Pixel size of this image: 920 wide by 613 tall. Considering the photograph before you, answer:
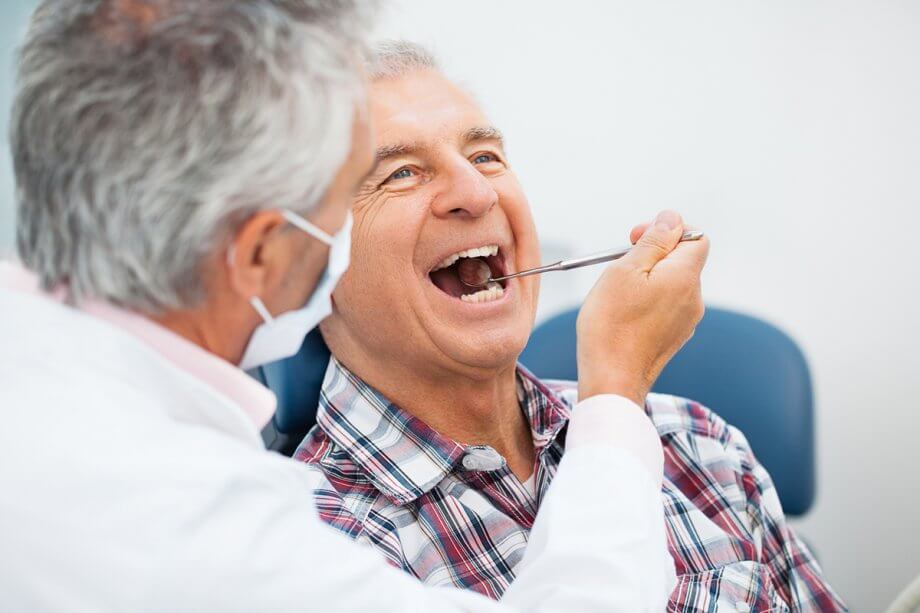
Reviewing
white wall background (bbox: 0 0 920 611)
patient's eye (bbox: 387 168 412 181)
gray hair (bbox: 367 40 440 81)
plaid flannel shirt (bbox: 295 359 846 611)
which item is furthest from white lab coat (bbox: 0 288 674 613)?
white wall background (bbox: 0 0 920 611)

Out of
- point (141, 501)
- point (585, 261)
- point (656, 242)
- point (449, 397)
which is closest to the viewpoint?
point (141, 501)

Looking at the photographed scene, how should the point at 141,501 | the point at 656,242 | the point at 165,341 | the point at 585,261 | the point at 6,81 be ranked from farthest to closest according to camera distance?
the point at 6,81, the point at 585,261, the point at 656,242, the point at 165,341, the point at 141,501

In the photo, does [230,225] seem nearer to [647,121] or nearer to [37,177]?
[37,177]

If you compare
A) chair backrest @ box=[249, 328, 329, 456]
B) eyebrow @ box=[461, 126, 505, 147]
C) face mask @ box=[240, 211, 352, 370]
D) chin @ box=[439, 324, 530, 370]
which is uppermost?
eyebrow @ box=[461, 126, 505, 147]

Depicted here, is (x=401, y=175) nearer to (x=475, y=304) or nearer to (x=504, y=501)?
(x=475, y=304)

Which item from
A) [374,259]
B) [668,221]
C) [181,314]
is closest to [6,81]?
[374,259]

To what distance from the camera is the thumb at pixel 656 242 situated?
3.47 ft

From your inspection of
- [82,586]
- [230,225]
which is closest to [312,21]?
[230,225]

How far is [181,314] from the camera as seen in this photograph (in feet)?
2.52

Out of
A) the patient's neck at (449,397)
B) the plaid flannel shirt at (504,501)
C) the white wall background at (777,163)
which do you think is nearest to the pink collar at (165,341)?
the plaid flannel shirt at (504,501)

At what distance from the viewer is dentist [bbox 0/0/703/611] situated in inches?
24.3

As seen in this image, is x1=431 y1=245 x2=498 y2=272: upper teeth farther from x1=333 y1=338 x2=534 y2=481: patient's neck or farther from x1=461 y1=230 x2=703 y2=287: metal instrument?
x1=333 y1=338 x2=534 y2=481: patient's neck

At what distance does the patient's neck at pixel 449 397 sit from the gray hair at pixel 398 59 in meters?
0.43

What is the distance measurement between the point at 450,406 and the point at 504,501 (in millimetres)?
172
